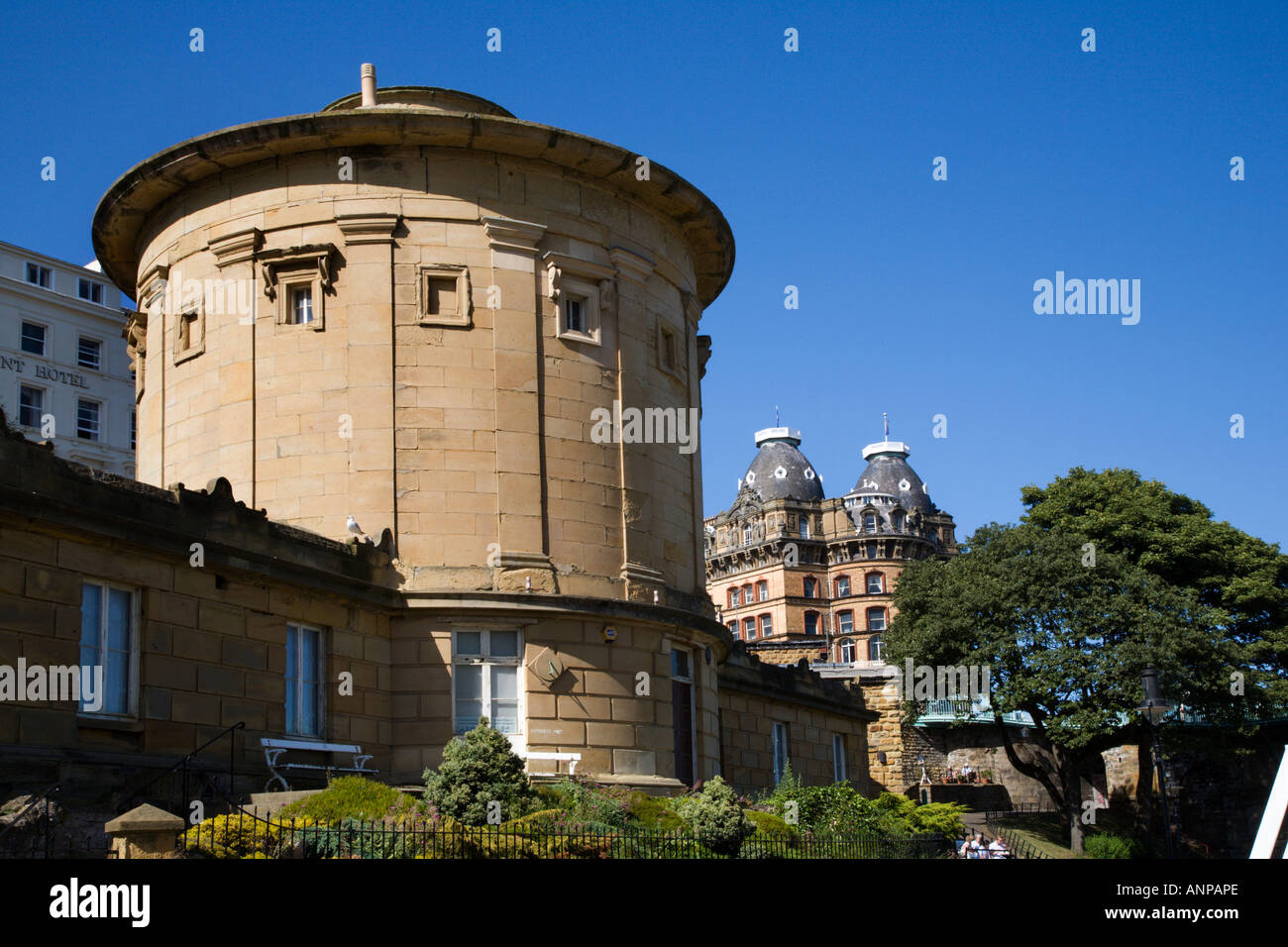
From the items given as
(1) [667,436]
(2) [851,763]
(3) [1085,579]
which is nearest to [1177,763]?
(3) [1085,579]

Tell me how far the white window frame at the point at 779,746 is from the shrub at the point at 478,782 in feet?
62.0

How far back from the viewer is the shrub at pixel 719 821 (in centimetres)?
2186

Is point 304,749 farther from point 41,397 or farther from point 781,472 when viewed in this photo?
point 781,472

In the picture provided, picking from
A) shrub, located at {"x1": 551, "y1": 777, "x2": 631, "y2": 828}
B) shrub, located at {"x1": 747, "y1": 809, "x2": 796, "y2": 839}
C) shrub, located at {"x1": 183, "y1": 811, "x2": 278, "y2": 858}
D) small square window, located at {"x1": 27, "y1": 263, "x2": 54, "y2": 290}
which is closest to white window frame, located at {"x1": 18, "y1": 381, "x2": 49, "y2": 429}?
small square window, located at {"x1": 27, "y1": 263, "x2": 54, "y2": 290}

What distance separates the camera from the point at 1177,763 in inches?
2628

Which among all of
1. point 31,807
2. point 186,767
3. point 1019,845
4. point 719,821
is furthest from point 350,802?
point 1019,845

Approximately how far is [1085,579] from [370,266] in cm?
3298

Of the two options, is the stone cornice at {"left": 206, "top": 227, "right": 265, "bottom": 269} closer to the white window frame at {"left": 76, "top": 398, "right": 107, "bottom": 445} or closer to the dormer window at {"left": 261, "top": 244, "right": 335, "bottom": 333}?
the dormer window at {"left": 261, "top": 244, "right": 335, "bottom": 333}

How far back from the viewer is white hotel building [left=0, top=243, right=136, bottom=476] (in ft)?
205

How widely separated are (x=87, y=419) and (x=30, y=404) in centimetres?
256

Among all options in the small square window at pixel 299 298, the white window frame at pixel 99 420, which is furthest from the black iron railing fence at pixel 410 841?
the white window frame at pixel 99 420

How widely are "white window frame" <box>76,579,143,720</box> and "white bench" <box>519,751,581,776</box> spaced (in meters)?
7.42

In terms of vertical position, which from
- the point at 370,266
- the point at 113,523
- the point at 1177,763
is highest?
the point at 370,266
